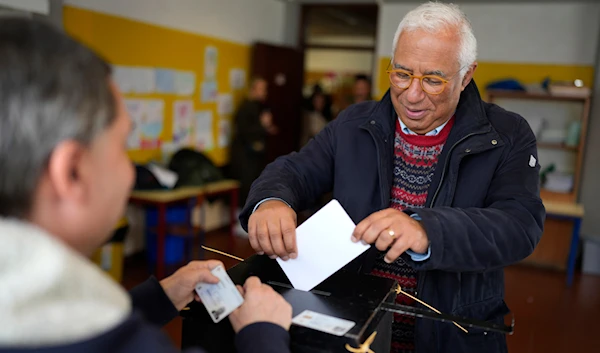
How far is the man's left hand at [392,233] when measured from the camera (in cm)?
107

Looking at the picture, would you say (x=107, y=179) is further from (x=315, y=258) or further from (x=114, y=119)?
(x=315, y=258)

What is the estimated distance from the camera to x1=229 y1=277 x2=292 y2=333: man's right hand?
0.84 metres

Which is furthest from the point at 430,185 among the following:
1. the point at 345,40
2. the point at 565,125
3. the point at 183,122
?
the point at 345,40

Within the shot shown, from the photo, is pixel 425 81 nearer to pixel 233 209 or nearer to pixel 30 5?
pixel 30 5

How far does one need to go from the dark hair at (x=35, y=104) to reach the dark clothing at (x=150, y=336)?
0.16 metres

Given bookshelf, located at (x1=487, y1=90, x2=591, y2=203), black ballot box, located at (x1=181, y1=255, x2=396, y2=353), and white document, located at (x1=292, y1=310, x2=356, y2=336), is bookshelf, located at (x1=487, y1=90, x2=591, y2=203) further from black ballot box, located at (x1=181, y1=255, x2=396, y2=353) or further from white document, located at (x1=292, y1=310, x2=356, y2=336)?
white document, located at (x1=292, y1=310, x2=356, y2=336)

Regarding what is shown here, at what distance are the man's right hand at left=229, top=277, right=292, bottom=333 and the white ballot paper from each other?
0.19 meters

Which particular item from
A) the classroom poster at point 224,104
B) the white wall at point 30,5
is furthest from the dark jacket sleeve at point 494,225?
the classroom poster at point 224,104

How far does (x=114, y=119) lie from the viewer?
2.08ft

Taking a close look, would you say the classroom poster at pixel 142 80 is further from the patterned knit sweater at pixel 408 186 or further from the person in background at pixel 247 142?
the patterned knit sweater at pixel 408 186

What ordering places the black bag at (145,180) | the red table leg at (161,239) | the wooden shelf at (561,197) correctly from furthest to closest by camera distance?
1. the wooden shelf at (561,197)
2. the black bag at (145,180)
3. the red table leg at (161,239)

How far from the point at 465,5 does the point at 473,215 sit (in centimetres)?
577

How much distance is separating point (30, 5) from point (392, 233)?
3214mm

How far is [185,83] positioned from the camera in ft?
17.6
